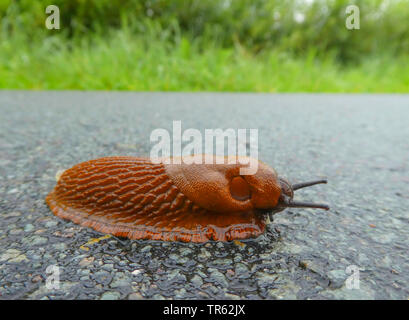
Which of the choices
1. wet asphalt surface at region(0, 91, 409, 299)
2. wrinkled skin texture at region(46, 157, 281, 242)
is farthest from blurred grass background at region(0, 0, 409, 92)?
wrinkled skin texture at region(46, 157, 281, 242)

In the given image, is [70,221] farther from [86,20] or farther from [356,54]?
[356,54]

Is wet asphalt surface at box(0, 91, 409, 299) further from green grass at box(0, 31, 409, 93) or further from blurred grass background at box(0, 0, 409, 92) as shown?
blurred grass background at box(0, 0, 409, 92)

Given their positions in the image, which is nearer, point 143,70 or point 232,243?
point 232,243

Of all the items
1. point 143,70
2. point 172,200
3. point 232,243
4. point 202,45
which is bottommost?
point 232,243

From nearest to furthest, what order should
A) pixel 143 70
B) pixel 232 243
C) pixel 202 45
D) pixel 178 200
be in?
pixel 232 243, pixel 178 200, pixel 143 70, pixel 202 45

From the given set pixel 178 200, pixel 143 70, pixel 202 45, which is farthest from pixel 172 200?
pixel 202 45

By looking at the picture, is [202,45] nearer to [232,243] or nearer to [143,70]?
[143,70]
